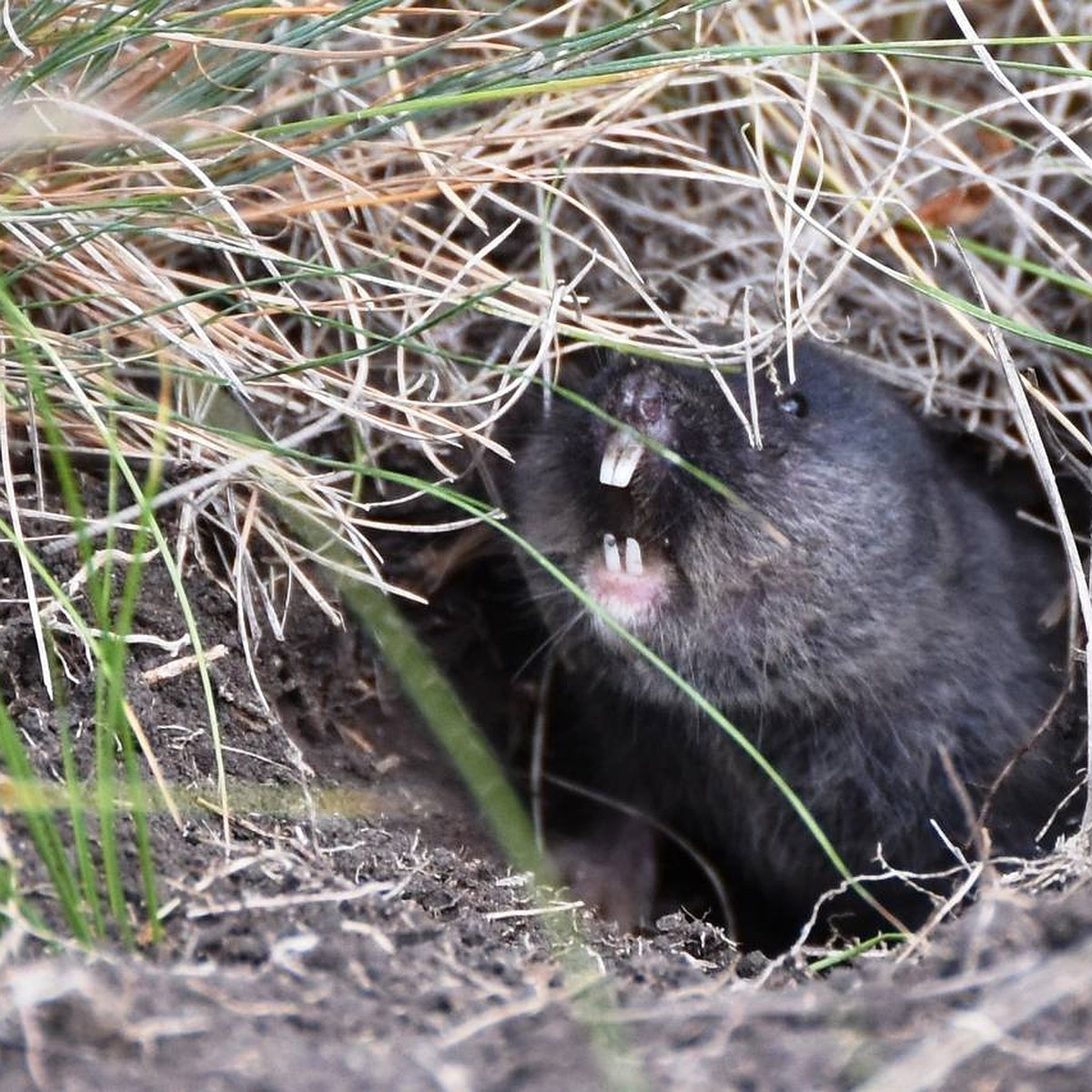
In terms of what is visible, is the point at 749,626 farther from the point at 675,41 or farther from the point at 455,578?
the point at 675,41

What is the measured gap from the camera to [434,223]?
131 inches

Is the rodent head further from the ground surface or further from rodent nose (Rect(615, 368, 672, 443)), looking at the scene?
the ground surface

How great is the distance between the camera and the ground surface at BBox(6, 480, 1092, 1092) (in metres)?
1.45

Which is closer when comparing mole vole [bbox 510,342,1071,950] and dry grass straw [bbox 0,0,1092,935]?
dry grass straw [bbox 0,0,1092,935]

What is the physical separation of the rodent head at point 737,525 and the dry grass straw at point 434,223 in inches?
5.8

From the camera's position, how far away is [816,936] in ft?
11.1

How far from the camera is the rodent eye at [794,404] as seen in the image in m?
2.74

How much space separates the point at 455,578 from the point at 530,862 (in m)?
1.76

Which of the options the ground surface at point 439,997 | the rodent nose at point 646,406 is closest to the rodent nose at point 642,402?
the rodent nose at point 646,406

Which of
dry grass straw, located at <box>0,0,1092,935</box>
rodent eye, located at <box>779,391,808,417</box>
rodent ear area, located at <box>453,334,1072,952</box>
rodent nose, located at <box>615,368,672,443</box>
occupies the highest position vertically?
dry grass straw, located at <box>0,0,1092,935</box>

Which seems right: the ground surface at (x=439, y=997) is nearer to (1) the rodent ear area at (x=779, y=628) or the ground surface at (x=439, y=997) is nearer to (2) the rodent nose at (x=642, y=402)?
(1) the rodent ear area at (x=779, y=628)

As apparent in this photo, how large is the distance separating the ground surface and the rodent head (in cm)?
62

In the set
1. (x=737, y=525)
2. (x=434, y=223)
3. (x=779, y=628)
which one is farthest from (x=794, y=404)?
(x=434, y=223)

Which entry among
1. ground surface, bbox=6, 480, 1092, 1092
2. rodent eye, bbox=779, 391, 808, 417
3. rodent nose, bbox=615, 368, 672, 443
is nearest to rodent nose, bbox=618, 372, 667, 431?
rodent nose, bbox=615, 368, 672, 443
